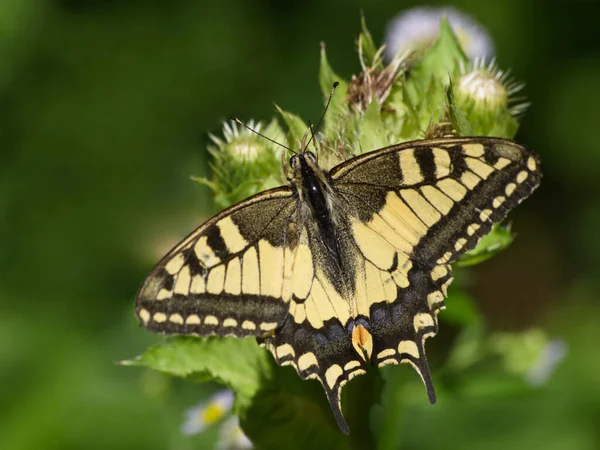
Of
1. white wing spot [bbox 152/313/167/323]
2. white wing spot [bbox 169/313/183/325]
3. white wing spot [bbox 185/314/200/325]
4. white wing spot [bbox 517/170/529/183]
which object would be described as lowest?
white wing spot [bbox 185/314/200/325]

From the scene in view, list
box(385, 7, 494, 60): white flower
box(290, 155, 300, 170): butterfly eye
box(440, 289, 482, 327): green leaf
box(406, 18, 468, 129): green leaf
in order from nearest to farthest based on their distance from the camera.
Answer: box(290, 155, 300, 170): butterfly eye → box(406, 18, 468, 129): green leaf → box(440, 289, 482, 327): green leaf → box(385, 7, 494, 60): white flower

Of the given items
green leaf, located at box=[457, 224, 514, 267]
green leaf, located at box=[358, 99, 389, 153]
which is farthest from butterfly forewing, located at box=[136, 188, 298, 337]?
green leaf, located at box=[457, 224, 514, 267]

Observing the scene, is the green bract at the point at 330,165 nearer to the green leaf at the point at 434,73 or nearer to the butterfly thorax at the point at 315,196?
the green leaf at the point at 434,73

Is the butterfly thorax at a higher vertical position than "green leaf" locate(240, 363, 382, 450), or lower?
higher

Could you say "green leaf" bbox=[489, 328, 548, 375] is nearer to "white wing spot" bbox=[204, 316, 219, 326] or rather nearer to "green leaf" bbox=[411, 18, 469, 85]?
"green leaf" bbox=[411, 18, 469, 85]

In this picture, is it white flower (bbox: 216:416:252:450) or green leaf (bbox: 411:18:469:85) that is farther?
white flower (bbox: 216:416:252:450)

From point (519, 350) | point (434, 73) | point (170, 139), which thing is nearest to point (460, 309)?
point (519, 350)
